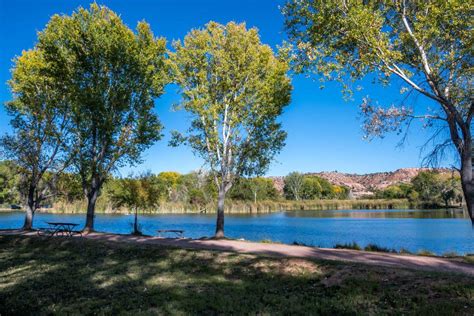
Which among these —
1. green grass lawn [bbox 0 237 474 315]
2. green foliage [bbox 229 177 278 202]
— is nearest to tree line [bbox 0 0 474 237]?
green grass lawn [bbox 0 237 474 315]

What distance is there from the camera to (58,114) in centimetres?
2536

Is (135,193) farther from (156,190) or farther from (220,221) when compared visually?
(220,221)

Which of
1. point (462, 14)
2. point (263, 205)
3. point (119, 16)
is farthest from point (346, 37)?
point (263, 205)

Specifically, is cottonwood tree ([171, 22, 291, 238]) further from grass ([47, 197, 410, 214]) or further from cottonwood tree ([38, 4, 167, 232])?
grass ([47, 197, 410, 214])

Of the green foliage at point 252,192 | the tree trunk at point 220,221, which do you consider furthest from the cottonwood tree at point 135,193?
the green foliage at point 252,192

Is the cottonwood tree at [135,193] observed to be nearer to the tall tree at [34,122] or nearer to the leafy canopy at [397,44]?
the tall tree at [34,122]

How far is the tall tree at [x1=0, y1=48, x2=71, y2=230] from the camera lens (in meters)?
24.5

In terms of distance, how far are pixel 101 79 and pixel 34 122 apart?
23.5ft

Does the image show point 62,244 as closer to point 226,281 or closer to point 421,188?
point 226,281

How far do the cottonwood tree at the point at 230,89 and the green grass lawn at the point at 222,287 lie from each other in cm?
889

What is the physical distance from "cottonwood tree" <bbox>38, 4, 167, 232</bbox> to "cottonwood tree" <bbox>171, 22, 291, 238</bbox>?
241cm

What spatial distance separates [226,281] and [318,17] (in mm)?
9508

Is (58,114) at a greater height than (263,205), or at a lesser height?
greater

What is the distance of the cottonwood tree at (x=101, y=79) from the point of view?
865 inches
